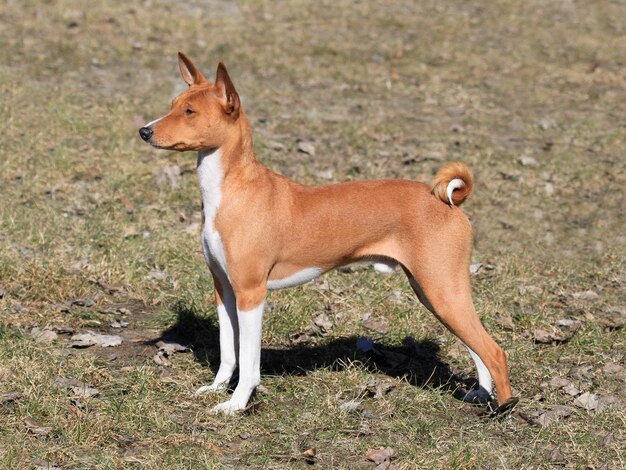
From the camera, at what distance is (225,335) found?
5.88 metres

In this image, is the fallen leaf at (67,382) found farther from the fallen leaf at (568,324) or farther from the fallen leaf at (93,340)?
the fallen leaf at (568,324)

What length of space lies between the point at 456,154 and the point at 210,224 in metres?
5.57

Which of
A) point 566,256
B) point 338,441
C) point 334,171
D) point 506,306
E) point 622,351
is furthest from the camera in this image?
point 334,171

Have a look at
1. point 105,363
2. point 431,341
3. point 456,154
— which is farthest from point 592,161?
point 105,363

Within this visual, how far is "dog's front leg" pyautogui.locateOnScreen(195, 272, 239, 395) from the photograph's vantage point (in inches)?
230

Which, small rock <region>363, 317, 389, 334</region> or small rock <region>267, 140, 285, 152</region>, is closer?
small rock <region>363, 317, 389, 334</region>

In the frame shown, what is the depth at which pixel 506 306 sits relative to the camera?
24.4ft

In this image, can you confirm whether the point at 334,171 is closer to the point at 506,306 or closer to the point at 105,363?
the point at 506,306

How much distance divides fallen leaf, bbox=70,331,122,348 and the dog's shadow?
30 cm

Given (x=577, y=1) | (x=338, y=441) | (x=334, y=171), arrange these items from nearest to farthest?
(x=338, y=441)
(x=334, y=171)
(x=577, y=1)

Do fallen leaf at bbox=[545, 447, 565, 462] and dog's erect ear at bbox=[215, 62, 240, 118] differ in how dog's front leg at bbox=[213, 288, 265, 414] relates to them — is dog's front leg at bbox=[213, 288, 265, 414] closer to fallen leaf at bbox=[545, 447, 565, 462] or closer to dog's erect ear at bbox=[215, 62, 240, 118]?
dog's erect ear at bbox=[215, 62, 240, 118]

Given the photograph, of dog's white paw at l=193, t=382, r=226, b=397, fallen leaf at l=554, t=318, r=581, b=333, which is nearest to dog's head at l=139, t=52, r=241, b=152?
dog's white paw at l=193, t=382, r=226, b=397

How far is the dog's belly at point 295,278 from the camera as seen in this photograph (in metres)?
5.68

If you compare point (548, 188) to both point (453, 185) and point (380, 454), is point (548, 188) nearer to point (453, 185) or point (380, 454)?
point (453, 185)
